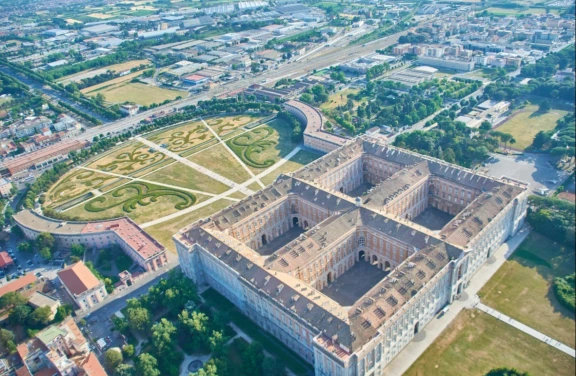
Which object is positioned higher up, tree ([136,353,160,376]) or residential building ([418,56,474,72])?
residential building ([418,56,474,72])

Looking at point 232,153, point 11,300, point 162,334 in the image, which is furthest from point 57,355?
point 232,153

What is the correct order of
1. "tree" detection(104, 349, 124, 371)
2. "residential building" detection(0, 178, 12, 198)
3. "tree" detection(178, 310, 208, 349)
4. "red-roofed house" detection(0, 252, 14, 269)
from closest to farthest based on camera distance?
"tree" detection(104, 349, 124, 371)
"tree" detection(178, 310, 208, 349)
"red-roofed house" detection(0, 252, 14, 269)
"residential building" detection(0, 178, 12, 198)

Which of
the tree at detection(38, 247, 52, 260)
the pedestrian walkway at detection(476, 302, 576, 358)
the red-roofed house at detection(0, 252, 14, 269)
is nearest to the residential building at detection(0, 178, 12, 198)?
the red-roofed house at detection(0, 252, 14, 269)

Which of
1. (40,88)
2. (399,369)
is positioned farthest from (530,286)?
(40,88)

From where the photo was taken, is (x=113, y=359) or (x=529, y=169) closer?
(x=113, y=359)

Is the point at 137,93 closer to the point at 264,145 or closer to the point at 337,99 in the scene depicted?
the point at 264,145

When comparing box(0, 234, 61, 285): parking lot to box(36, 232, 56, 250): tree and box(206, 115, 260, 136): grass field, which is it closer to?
box(36, 232, 56, 250): tree

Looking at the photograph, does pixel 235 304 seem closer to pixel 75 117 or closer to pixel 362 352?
pixel 362 352
